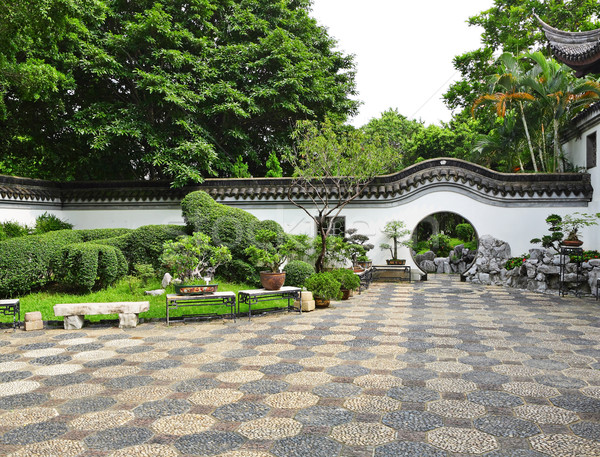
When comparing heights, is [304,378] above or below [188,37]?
below

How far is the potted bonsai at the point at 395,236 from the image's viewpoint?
1533cm

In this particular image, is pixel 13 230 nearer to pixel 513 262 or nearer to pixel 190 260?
pixel 190 260

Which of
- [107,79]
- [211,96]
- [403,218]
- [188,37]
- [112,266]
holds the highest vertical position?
[188,37]

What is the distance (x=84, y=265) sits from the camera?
30.1 feet

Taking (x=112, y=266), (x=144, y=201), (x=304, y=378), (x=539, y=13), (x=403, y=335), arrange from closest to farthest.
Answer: (x=304, y=378), (x=403, y=335), (x=112, y=266), (x=144, y=201), (x=539, y=13)

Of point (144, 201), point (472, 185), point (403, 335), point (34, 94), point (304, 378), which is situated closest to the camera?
point (304, 378)

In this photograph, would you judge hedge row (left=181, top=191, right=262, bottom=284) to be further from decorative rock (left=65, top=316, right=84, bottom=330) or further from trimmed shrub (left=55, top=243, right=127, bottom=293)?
decorative rock (left=65, top=316, right=84, bottom=330)

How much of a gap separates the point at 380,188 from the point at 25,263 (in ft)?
36.4

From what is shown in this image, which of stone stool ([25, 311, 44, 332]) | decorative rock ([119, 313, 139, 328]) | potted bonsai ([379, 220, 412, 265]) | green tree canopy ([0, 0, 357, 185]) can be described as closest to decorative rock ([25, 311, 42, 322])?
stone stool ([25, 311, 44, 332])

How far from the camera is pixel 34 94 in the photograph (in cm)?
1179

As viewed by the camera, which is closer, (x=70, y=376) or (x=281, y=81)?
(x=70, y=376)

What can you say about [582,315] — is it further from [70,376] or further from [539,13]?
[539,13]

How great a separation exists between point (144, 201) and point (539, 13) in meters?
18.9

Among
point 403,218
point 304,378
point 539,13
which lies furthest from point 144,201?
point 539,13
